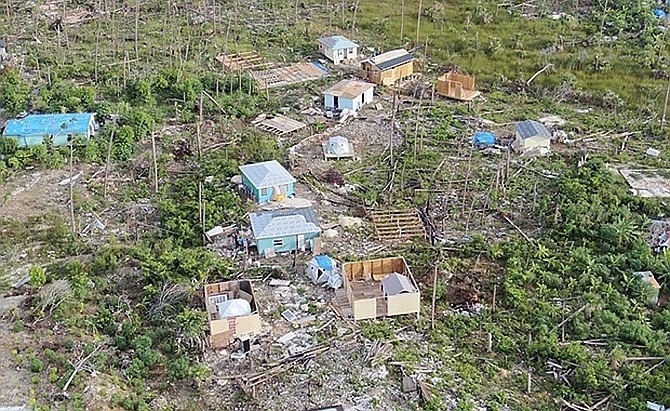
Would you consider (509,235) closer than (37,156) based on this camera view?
Yes

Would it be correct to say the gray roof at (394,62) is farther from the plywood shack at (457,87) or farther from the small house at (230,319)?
the small house at (230,319)

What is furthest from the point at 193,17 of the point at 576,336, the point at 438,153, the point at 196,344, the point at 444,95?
the point at 576,336

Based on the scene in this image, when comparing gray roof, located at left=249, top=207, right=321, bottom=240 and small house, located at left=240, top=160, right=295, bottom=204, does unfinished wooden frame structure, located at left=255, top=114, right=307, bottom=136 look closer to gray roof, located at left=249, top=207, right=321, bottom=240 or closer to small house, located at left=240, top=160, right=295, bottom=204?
small house, located at left=240, top=160, right=295, bottom=204

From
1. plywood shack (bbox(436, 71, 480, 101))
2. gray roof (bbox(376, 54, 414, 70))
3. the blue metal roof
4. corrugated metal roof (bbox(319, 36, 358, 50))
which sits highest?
corrugated metal roof (bbox(319, 36, 358, 50))

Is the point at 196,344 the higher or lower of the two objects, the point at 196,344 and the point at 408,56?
the lower

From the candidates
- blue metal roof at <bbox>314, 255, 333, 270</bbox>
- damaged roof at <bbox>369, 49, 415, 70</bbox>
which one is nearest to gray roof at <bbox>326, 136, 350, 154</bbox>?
damaged roof at <bbox>369, 49, 415, 70</bbox>

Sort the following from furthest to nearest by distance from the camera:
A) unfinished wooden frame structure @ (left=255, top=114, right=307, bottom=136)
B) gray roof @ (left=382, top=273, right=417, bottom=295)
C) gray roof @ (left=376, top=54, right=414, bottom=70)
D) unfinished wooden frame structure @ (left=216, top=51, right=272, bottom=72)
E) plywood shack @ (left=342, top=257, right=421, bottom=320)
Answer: unfinished wooden frame structure @ (left=216, top=51, right=272, bottom=72)
gray roof @ (left=376, top=54, right=414, bottom=70)
unfinished wooden frame structure @ (left=255, top=114, right=307, bottom=136)
gray roof @ (left=382, top=273, right=417, bottom=295)
plywood shack @ (left=342, top=257, right=421, bottom=320)

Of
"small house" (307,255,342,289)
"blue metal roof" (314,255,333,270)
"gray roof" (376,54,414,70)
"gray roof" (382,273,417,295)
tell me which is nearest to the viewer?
"gray roof" (382,273,417,295)

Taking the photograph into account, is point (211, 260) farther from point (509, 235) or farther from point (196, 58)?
point (196, 58)
